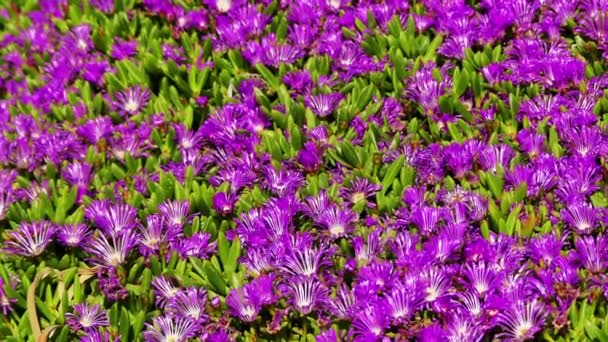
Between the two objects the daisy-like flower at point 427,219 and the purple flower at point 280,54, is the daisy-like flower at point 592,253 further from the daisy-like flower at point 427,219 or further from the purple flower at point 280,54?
the purple flower at point 280,54

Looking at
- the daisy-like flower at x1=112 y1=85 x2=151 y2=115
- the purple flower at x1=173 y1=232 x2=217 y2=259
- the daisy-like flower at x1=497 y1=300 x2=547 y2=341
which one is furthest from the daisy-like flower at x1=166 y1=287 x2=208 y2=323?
the daisy-like flower at x1=112 y1=85 x2=151 y2=115

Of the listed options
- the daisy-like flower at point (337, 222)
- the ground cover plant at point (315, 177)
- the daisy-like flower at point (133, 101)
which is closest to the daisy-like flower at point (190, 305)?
the ground cover plant at point (315, 177)

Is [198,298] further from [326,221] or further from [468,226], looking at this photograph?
[468,226]

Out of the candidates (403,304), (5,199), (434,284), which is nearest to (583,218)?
(434,284)

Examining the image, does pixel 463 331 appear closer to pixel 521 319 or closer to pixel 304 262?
pixel 521 319

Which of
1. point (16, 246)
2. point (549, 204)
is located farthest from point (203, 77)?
point (549, 204)
